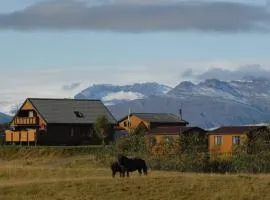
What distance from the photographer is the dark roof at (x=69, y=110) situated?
122 meters

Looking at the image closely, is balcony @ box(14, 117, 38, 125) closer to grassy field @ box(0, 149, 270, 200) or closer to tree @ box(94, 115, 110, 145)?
tree @ box(94, 115, 110, 145)

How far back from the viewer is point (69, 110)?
125m

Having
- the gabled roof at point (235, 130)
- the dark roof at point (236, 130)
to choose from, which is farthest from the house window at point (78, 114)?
the dark roof at point (236, 130)

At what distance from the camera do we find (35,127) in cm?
12250

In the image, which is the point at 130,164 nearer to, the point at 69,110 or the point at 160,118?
the point at 69,110

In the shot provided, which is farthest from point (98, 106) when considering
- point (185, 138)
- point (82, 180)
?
point (82, 180)

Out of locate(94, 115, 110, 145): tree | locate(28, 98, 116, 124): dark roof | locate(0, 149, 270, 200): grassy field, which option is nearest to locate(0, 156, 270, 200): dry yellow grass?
locate(0, 149, 270, 200): grassy field

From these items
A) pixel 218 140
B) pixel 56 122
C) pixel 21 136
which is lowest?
pixel 218 140

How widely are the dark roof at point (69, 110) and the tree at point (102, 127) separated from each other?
4.91m

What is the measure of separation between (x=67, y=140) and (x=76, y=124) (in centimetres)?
327

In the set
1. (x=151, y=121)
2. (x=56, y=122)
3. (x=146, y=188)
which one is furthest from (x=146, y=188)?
(x=151, y=121)

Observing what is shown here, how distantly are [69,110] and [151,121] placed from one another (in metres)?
18.8

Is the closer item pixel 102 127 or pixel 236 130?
pixel 236 130

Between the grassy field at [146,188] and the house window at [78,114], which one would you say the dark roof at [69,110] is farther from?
the grassy field at [146,188]
